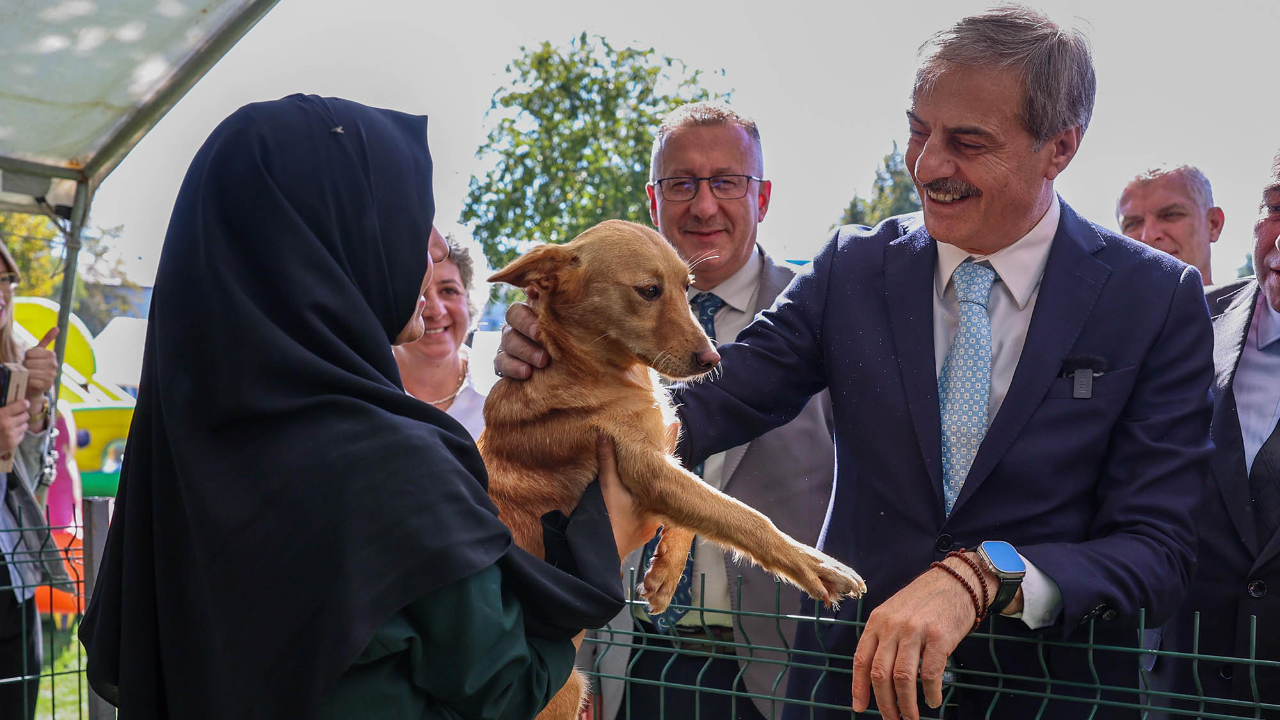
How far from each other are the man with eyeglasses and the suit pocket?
1.22m

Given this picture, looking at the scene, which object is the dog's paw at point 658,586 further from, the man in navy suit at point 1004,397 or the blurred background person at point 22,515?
the blurred background person at point 22,515

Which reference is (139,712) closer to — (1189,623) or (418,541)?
(418,541)

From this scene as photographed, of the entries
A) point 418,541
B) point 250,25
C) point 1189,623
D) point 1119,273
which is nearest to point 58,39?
point 250,25

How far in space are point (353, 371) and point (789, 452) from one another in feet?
8.36

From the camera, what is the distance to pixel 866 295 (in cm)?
305

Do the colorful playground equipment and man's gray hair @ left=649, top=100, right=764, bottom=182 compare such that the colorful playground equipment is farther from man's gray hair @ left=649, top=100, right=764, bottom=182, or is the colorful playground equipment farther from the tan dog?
the tan dog

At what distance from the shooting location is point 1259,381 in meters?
3.52

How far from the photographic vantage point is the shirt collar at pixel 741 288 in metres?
4.64

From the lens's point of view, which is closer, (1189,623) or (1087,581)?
(1087,581)

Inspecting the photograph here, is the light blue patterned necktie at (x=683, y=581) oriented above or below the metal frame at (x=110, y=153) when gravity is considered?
below

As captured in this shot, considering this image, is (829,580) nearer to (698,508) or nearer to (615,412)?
(698,508)

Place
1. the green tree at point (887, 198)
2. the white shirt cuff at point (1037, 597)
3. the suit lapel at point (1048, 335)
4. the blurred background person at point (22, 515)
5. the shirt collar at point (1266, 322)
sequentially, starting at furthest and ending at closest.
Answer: the green tree at point (887, 198) → the blurred background person at point (22, 515) → the shirt collar at point (1266, 322) → the suit lapel at point (1048, 335) → the white shirt cuff at point (1037, 597)

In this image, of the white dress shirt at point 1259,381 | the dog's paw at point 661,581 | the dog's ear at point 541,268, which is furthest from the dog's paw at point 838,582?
the white dress shirt at point 1259,381

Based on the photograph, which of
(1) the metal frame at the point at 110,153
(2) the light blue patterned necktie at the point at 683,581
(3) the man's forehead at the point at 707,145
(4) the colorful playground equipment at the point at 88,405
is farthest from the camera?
Result: (4) the colorful playground equipment at the point at 88,405
